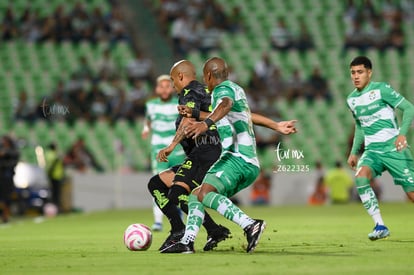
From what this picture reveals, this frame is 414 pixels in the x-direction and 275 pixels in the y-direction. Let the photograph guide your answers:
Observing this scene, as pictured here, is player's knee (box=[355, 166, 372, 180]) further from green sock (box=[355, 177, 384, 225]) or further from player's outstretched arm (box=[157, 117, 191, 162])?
player's outstretched arm (box=[157, 117, 191, 162])

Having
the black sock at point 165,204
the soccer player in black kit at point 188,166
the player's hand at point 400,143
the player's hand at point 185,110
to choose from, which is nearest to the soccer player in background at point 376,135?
the player's hand at point 400,143

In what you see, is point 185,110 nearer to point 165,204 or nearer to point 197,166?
point 197,166

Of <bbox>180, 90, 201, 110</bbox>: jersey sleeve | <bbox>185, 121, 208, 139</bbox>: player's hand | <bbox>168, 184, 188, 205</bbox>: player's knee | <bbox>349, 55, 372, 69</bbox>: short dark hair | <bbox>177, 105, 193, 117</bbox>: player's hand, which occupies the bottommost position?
<bbox>168, 184, 188, 205</bbox>: player's knee

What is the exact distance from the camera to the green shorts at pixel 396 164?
12492 mm

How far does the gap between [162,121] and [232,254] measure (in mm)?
6677

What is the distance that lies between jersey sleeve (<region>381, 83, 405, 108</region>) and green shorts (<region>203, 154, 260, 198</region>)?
2785 millimetres

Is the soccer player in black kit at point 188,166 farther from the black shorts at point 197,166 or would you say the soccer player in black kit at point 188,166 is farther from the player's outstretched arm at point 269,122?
the player's outstretched arm at point 269,122

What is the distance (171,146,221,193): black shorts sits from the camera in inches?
443

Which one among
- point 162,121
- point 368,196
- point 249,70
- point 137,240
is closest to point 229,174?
point 137,240

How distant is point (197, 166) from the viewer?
37.0ft

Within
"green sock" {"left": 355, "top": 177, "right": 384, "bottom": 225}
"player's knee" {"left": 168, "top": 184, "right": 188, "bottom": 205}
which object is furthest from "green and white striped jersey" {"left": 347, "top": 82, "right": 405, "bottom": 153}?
"player's knee" {"left": 168, "top": 184, "right": 188, "bottom": 205}

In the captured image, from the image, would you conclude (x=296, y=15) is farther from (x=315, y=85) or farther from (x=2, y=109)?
(x=2, y=109)

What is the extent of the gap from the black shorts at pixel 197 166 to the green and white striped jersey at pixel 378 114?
2401 millimetres

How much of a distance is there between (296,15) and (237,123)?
25.0m
